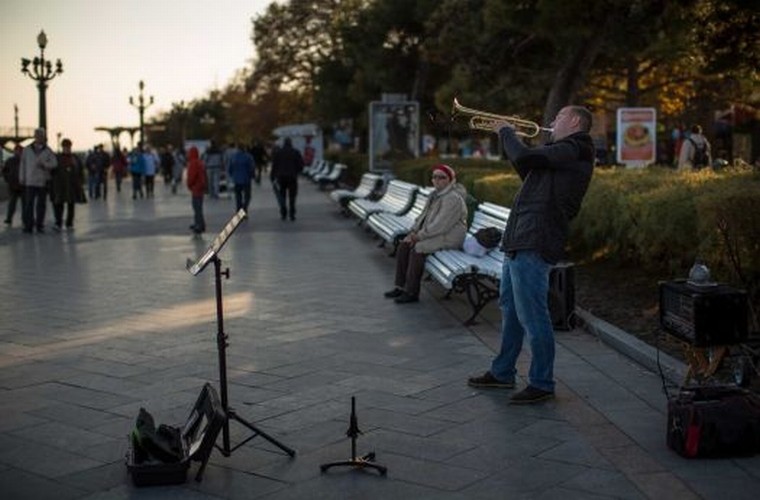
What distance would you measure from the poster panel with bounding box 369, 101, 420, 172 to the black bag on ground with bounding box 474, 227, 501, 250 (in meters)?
17.5

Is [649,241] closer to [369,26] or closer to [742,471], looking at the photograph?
[742,471]

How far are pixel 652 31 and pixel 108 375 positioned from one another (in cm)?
1346

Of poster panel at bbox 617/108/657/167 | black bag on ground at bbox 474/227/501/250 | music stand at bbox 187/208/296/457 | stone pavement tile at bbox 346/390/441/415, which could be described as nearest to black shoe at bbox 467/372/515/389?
stone pavement tile at bbox 346/390/441/415

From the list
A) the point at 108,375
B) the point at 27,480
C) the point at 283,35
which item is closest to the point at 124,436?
the point at 27,480

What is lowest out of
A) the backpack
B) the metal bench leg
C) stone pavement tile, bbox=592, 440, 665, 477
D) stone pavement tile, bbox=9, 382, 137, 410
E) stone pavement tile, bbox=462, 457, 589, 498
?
stone pavement tile, bbox=462, 457, 589, 498

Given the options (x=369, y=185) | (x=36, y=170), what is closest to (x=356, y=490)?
(x=36, y=170)

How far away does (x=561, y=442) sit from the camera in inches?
202

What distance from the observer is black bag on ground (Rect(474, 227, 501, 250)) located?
9117 mm

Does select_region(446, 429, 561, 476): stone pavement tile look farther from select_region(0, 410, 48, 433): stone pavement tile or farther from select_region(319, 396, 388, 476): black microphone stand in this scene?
select_region(0, 410, 48, 433): stone pavement tile

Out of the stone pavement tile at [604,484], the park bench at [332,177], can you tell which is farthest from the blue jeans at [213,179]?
the stone pavement tile at [604,484]

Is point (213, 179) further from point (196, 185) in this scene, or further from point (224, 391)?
point (224, 391)

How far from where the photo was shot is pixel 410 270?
31.9ft

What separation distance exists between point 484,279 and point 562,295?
2.53ft

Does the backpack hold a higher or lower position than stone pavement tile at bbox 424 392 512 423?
higher
